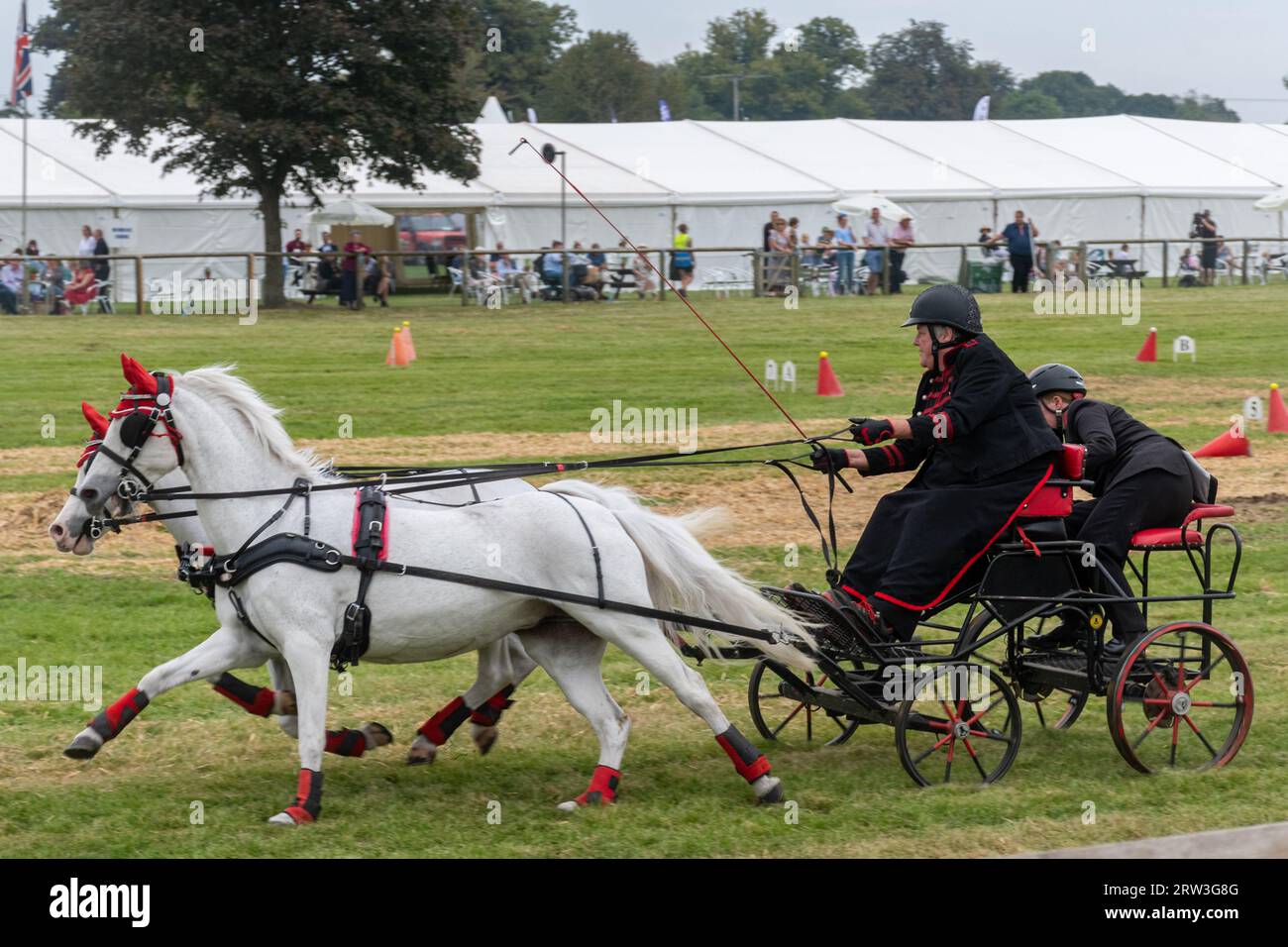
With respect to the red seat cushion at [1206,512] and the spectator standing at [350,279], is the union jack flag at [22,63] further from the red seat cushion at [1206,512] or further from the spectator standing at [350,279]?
the red seat cushion at [1206,512]

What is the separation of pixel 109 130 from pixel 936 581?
86.5 ft

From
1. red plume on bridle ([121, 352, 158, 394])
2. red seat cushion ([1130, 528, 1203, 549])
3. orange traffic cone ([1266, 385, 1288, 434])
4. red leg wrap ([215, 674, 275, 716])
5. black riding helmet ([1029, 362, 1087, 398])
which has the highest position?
red plume on bridle ([121, 352, 158, 394])

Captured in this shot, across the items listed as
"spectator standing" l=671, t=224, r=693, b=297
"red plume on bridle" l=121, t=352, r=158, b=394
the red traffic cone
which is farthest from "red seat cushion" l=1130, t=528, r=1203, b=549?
"spectator standing" l=671, t=224, r=693, b=297

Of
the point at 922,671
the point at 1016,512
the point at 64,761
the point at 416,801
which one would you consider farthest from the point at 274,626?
the point at 1016,512

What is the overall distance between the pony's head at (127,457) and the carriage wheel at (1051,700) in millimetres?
3447

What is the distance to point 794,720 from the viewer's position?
8328 millimetres

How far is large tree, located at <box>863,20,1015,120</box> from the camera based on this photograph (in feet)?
313

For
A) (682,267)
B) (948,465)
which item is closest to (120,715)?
(948,465)

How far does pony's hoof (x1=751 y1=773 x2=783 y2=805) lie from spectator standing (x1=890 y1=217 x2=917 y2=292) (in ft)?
80.8

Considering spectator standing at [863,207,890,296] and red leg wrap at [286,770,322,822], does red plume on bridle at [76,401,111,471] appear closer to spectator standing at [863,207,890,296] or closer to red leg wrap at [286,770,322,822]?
red leg wrap at [286,770,322,822]

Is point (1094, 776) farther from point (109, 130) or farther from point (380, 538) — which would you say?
point (109, 130)

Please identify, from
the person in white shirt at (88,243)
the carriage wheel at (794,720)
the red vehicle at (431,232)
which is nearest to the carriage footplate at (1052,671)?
the carriage wheel at (794,720)

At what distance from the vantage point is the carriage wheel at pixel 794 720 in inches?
308

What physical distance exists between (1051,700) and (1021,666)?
54.6 inches
